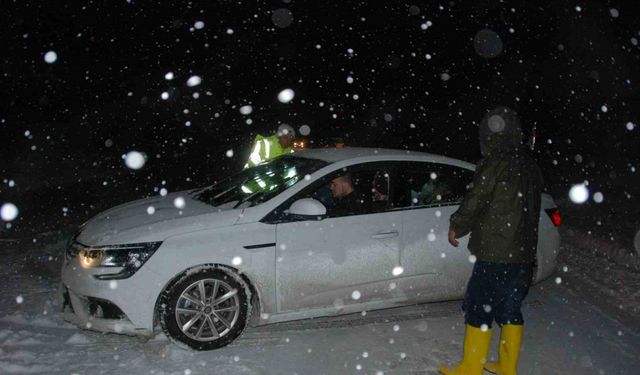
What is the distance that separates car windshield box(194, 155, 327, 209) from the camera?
4.71 m

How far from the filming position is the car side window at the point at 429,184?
495cm

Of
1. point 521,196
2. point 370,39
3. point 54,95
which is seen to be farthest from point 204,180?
point 370,39

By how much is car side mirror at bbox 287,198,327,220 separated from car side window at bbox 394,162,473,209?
776 millimetres

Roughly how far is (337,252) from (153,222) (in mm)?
1467

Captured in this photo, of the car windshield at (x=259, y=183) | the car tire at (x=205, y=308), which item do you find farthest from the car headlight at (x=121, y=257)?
the car windshield at (x=259, y=183)

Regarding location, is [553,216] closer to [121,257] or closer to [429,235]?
[429,235]

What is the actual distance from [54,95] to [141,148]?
4466 mm

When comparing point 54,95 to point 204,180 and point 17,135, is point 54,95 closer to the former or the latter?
point 17,135

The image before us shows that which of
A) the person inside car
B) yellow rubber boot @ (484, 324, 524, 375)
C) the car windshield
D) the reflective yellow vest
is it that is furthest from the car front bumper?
the reflective yellow vest

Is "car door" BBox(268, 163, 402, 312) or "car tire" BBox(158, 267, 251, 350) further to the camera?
"car door" BBox(268, 163, 402, 312)

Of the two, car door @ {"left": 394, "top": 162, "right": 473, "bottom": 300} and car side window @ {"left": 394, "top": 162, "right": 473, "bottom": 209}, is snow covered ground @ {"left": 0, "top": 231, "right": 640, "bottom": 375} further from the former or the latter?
car side window @ {"left": 394, "top": 162, "right": 473, "bottom": 209}

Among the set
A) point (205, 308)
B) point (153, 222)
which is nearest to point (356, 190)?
point (205, 308)

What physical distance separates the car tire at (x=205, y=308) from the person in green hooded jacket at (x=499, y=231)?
1688mm

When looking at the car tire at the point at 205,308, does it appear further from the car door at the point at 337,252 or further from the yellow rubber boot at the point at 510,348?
the yellow rubber boot at the point at 510,348
